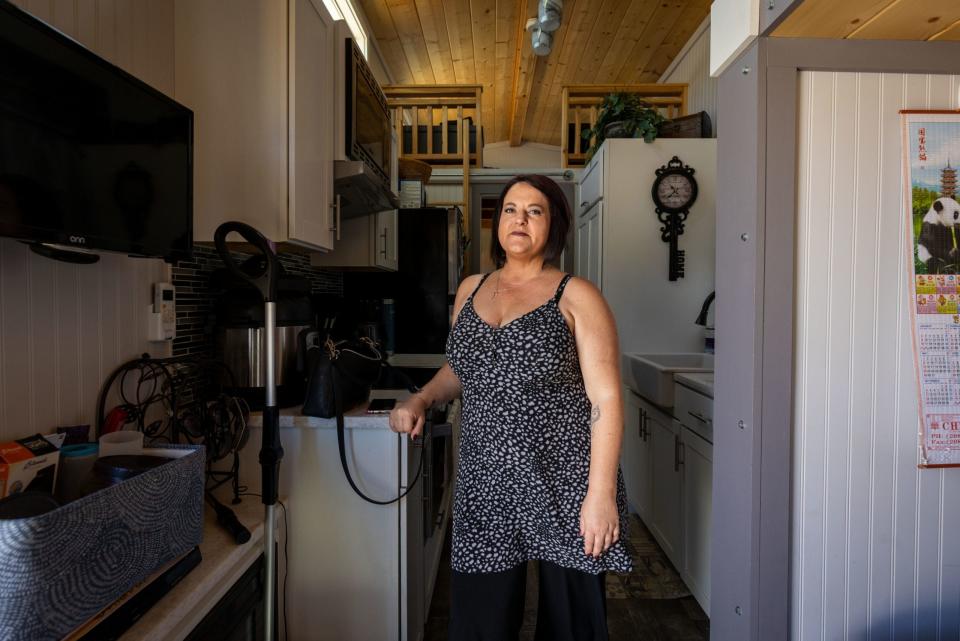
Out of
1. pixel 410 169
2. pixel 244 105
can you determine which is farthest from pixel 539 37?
pixel 244 105

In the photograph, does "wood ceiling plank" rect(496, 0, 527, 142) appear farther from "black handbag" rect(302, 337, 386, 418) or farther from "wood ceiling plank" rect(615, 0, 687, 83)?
"black handbag" rect(302, 337, 386, 418)

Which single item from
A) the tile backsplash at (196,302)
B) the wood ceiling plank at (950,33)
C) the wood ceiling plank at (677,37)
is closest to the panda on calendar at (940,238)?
the wood ceiling plank at (950,33)

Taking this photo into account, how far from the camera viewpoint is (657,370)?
7.20 feet

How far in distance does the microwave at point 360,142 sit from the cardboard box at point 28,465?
118 centimetres

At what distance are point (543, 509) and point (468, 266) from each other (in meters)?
3.46

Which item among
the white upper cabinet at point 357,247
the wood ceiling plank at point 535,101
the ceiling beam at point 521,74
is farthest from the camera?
the wood ceiling plank at point 535,101

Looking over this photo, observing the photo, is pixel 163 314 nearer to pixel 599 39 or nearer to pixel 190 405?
pixel 190 405

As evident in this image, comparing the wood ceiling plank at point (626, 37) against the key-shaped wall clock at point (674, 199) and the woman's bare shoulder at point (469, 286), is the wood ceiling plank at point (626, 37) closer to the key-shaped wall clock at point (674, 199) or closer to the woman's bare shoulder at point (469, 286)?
the key-shaped wall clock at point (674, 199)

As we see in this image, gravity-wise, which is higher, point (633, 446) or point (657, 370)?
point (657, 370)

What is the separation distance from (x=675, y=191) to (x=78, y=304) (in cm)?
274

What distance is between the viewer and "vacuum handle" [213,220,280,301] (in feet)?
3.48

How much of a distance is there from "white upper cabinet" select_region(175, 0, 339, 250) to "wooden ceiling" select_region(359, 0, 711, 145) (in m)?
2.26

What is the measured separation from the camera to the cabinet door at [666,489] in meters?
2.10

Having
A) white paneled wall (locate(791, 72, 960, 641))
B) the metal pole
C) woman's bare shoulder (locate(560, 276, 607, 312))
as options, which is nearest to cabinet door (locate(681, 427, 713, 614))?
white paneled wall (locate(791, 72, 960, 641))
